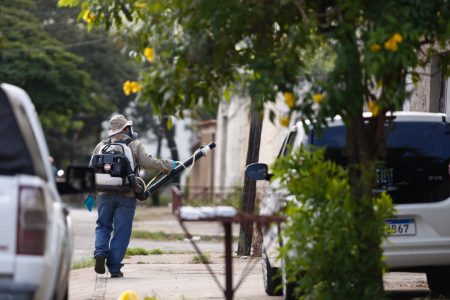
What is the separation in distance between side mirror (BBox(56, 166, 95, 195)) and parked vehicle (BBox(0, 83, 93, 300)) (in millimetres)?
472

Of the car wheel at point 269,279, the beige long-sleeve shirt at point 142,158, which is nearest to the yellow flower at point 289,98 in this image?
the car wheel at point 269,279

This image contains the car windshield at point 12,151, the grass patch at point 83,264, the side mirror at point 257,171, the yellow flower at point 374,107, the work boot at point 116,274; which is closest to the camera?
the car windshield at point 12,151

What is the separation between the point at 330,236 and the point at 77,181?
1.85 meters

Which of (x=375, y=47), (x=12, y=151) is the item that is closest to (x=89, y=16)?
(x=12, y=151)

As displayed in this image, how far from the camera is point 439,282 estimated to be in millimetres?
12469

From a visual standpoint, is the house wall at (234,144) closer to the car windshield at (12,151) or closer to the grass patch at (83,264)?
the grass patch at (83,264)

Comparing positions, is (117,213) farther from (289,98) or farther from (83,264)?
(289,98)

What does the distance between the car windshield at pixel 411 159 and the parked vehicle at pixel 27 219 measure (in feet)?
11.7

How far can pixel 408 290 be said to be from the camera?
12.9 m

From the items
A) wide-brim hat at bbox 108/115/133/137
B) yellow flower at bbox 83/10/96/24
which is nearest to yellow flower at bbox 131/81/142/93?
yellow flower at bbox 83/10/96/24

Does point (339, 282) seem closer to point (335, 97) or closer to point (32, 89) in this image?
point (335, 97)

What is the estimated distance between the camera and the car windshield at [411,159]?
10969 mm

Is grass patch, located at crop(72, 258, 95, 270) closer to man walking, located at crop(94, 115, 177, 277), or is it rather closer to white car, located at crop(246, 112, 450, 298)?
man walking, located at crop(94, 115, 177, 277)

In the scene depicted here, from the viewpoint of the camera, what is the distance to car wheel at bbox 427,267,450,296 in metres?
12.3
